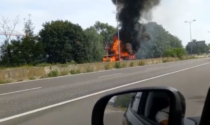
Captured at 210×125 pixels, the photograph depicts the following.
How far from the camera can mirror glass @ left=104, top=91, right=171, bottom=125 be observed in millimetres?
1947

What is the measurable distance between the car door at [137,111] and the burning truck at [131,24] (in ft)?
115

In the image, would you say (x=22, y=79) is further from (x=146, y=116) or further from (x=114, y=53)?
(x=114, y=53)

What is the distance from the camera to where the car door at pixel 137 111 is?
2.26 m

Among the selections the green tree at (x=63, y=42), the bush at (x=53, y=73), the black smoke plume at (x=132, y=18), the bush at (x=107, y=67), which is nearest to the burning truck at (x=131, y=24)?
the black smoke plume at (x=132, y=18)

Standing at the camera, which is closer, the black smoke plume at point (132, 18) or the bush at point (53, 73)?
the bush at point (53, 73)

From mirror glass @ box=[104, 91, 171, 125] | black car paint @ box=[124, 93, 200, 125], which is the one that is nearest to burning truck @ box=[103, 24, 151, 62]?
mirror glass @ box=[104, 91, 171, 125]

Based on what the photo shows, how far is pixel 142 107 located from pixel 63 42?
5015 centimetres

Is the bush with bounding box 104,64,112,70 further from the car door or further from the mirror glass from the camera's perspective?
the car door

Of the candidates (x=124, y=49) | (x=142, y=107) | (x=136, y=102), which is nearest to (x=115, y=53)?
(x=124, y=49)

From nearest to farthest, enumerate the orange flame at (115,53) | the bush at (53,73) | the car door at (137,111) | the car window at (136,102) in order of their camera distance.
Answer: the car door at (137,111)
the car window at (136,102)
the bush at (53,73)
the orange flame at (115,53)

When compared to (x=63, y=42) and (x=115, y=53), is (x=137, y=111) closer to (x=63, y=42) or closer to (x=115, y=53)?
(x=115, y=53)

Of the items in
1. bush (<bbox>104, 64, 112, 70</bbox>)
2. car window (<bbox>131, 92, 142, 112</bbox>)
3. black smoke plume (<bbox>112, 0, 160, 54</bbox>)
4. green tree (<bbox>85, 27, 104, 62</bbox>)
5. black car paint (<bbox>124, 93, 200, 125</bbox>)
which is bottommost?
bush (<bbox>104, 64, 112, 70</bbox>)

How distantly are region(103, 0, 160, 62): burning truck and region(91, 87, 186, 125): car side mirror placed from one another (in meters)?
34.9

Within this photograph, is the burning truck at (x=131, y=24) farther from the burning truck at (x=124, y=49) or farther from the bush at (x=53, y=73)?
the bush at (x=53, y=73)
